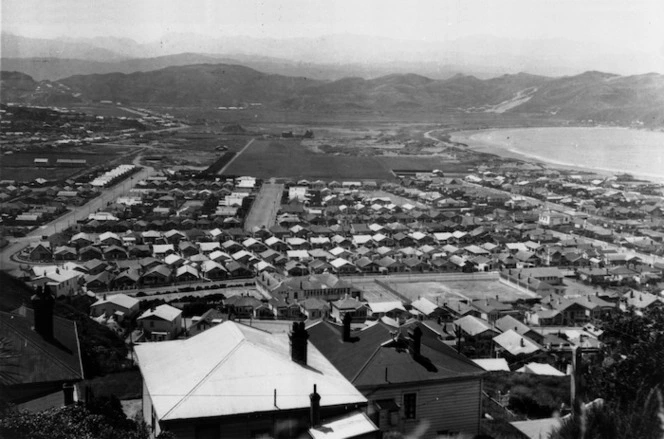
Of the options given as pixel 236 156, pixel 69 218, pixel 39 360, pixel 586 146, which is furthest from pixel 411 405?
pixel 586 146

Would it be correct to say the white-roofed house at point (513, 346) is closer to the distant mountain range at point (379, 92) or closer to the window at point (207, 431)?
the window at point (207, 431)

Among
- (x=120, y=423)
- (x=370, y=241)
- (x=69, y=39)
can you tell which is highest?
(x=69, y=39)

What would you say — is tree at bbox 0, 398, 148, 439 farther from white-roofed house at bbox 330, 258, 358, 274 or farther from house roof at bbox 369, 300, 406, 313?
white-roofed house at bbox 330, 258, 358, 274

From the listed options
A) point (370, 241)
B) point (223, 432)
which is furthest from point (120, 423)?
point (370, 241)

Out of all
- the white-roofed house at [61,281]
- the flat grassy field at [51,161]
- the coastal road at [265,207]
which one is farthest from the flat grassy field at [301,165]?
the white-roofed house at [61,281]

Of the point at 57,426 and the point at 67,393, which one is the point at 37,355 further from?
the point at 57,426

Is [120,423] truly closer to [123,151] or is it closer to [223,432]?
[223,432]
